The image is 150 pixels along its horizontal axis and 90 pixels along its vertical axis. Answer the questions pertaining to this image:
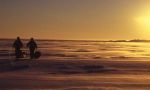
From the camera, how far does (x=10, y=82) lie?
17.9 metres

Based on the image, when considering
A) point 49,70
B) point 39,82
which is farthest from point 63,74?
point 39,82

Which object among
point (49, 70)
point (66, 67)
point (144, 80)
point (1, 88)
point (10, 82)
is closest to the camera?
point (1, 88)

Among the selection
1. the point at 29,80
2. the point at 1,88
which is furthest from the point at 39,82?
the point at 1,88

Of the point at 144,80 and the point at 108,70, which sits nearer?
the point at 144,80

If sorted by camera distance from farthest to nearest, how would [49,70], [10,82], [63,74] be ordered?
[49,70], [63,74], [10,82]

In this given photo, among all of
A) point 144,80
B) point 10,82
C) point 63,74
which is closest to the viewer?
point 10,82

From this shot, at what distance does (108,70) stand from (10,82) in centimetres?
781

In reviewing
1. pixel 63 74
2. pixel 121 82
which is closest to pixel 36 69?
pixel 63 74

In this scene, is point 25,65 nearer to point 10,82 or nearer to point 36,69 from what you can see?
point 36,69

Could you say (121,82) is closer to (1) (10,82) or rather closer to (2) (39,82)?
(2) (39,82)

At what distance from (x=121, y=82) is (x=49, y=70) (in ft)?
21.0

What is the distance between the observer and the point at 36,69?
2441cm

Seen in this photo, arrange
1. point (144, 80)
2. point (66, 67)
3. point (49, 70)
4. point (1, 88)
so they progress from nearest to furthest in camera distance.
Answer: point (1, 88)
point (144, 80)
point (49, 70)
point (66, 67)

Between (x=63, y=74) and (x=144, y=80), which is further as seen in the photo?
(x=63, y=74)
